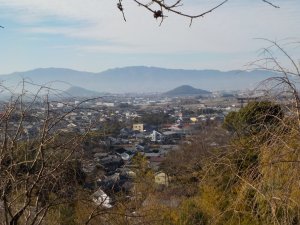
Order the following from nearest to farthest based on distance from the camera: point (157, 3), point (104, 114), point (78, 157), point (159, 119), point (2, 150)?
point (157, 3) → point (2, 150) → point (78, 157) → point (104, 114) → point (159, 119)

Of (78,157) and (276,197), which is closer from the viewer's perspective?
(276,197)

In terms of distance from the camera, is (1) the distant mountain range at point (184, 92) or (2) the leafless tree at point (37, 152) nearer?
(2) the leafless tree at point (37, 152)

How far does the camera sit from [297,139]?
10.2 ft

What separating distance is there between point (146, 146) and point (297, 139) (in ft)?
130

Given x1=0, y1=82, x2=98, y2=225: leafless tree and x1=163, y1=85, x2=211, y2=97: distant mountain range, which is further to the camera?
x1=163, y1=85, x2=211, y2=97: distant mountain range

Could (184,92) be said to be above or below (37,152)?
below

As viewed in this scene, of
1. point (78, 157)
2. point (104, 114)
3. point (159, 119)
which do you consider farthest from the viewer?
point (159, 119)

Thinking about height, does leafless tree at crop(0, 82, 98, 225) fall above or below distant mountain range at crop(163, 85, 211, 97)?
above

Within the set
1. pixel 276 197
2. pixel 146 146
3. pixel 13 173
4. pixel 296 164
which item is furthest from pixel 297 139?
pixel 146 146

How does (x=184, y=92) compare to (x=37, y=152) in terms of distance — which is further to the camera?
(x=184, y=92)

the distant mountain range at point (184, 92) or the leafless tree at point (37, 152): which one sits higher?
the leafless tree at point (37, 152)

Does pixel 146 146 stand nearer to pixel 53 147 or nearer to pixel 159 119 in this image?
pixel 159 119

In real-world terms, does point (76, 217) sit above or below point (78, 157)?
below

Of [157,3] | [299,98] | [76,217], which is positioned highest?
[157,3]
